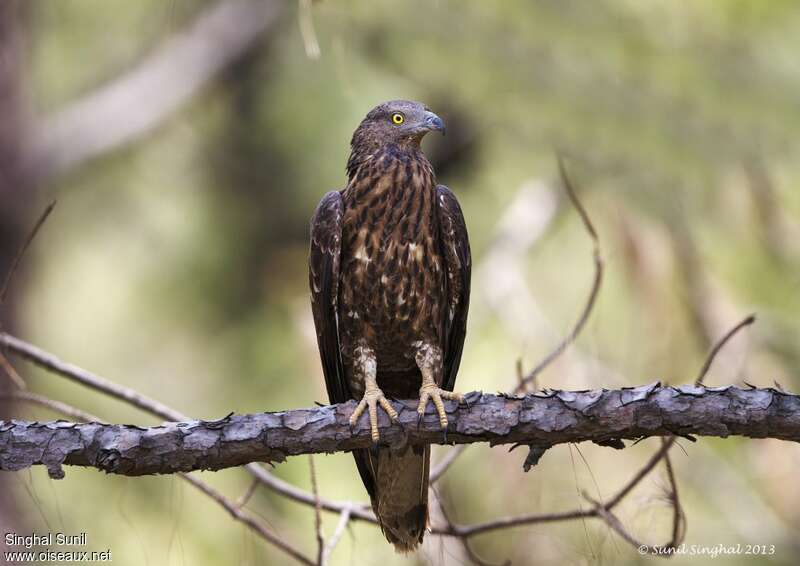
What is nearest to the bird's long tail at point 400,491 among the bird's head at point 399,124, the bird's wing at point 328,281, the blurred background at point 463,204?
the blurred background at point 463,204

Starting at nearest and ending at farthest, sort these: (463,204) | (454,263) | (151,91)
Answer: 1. (454,263)
2. (151,91)
3. (463,204)

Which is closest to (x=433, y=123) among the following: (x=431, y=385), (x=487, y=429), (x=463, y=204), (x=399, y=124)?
(x=399, y=124)

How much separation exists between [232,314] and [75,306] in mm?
1574

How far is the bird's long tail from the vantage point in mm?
4414

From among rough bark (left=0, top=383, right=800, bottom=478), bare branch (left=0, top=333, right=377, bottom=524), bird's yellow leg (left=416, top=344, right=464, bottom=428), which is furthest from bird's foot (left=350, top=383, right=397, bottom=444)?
bare branch (left=0, top=333, right=377, bottom=524)

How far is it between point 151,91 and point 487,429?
579 centimetres

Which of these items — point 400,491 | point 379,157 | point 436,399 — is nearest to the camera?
point 436,399

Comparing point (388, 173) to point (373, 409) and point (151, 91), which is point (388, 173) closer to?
point (373, 409)

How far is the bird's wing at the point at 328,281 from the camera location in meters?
4.51

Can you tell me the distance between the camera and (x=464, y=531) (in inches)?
147

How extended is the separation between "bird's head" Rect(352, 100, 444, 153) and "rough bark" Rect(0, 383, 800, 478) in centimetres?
177

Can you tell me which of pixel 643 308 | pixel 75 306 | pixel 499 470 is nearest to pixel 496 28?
pixel 643 308

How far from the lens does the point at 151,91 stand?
8.38m

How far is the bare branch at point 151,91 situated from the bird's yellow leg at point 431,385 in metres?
4.50
